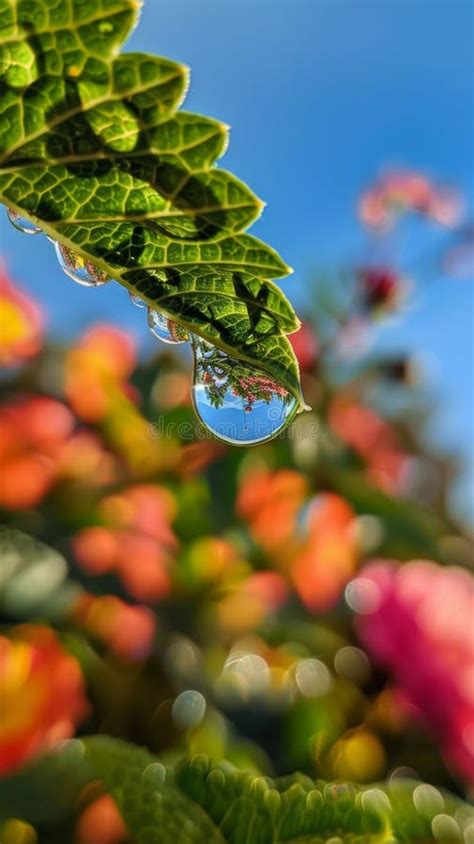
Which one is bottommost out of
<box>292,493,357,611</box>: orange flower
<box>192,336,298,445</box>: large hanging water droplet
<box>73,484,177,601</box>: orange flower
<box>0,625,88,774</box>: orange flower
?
<box>73,484,177,601</box>: orange flower

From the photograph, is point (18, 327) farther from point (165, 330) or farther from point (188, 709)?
point (165, 330)

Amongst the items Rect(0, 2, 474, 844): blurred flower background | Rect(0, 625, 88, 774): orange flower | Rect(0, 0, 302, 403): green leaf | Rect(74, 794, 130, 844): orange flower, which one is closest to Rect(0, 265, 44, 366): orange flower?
Rect(0, 2, 474, 844): blurred flower background

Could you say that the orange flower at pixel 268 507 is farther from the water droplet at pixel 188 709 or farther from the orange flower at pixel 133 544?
the water droplet at pixel 188 709

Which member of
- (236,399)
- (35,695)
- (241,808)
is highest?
(236,399)

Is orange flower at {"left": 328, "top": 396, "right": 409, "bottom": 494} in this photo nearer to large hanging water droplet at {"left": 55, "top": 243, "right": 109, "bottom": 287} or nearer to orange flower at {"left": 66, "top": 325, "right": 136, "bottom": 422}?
orange flower at {"left": 66, "top": 325, "right": 136, "bottom": 422}

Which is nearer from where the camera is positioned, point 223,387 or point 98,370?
point 223,387

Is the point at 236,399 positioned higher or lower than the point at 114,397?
higher

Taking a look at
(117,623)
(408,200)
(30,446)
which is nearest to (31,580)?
(117,623)
